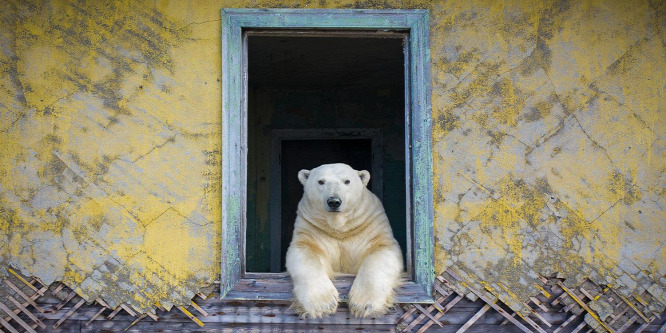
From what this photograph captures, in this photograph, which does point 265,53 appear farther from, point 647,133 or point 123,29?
point 647,133

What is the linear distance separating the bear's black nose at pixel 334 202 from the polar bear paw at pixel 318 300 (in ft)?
1.52

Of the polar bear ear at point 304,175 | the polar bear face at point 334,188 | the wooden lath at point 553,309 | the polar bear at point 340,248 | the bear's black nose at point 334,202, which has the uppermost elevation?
the polar bear ear at point 304,175

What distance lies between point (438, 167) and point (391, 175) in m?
2.69

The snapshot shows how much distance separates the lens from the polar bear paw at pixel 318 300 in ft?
10.00

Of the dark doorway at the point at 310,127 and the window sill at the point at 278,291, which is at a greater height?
the dark doorway at the point at 310,127

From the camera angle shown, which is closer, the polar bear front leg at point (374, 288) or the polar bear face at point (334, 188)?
the polar bear front leg at point (374, 288)

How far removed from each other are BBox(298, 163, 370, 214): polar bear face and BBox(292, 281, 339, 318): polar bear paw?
0.49 metres

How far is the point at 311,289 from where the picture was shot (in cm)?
307

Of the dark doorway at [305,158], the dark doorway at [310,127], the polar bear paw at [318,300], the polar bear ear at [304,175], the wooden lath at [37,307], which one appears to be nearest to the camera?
the polar bear paw at [318,300]

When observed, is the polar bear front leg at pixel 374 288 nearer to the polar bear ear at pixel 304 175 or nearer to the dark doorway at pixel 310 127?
the polar bear ear at pixel 304 175

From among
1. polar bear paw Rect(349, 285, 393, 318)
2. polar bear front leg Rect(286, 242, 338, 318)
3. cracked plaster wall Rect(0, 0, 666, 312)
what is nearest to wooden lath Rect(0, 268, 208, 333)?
cracked plaster wall Rect(0, 0, 666, 312)

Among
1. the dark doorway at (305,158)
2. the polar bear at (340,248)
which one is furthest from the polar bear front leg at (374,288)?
the dark doorway at (305,158)

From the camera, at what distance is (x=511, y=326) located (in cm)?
324

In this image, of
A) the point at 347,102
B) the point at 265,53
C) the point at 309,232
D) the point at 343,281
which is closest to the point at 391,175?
the point at 347,102
